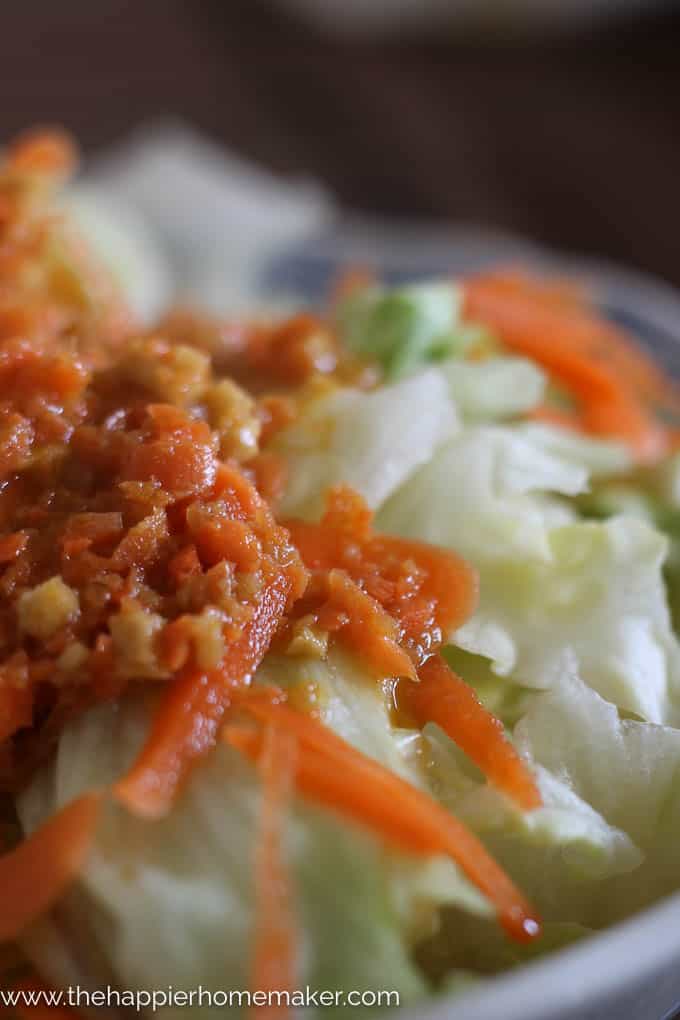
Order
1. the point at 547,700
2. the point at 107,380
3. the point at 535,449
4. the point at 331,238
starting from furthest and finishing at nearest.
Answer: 1. the point at 331,238
2. the point at 535,449
3. the point at 107,380
4. the point at 547,700

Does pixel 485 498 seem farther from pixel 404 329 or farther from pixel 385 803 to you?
pixel 385 803

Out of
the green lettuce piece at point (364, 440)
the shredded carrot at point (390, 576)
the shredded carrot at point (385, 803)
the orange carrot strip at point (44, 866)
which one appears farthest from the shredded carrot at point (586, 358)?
the orange carrot strip at point (44, 866)

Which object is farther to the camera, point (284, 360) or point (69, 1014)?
point (284, 360)

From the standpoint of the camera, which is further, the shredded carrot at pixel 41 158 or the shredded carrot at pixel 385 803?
the shredded carrot at pixel 41 158

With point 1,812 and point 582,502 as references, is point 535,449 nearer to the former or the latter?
point 582,502

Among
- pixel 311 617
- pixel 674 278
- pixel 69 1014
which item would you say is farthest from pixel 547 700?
pixel 674 278

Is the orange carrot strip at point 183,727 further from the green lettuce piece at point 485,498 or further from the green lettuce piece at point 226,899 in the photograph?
the green lettuce piece at point 485,498
